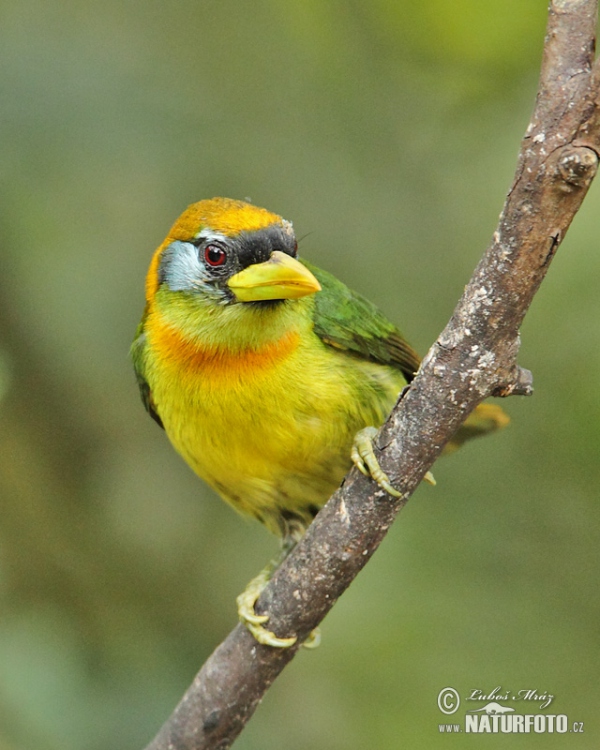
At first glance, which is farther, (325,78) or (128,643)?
(325,78)

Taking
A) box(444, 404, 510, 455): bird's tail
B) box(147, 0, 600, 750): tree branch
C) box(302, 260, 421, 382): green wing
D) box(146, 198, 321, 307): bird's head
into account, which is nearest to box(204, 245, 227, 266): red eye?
box(146, 198, 321, 307): bird's head

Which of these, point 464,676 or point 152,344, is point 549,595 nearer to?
point 464,676

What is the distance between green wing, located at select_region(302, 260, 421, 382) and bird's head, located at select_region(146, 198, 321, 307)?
25 cm

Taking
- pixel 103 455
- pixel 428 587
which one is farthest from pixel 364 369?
pixel 103 455

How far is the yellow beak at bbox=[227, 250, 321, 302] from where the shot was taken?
299 centimetres

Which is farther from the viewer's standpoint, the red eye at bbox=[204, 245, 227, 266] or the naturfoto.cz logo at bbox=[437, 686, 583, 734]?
the naturfoto.cz logo at bbox=[437, 686, 583, 734]

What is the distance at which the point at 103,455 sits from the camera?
13.9 feet

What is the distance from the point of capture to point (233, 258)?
3225 mm

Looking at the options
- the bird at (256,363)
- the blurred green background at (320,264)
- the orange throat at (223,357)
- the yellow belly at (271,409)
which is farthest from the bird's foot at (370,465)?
the blurred green background at (320,264)

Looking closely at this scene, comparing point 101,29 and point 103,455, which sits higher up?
point 101,29

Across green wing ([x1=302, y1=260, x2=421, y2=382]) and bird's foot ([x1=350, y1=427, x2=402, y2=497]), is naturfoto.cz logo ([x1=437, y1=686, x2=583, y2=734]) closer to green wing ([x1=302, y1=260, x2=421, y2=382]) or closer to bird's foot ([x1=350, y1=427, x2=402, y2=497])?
green wing ([x1=302, y1=260, x2=421, y2=382])

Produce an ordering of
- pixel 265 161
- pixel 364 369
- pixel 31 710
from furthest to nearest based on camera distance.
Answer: pixel 265 161 → pixel 364 369 → pixel 31 710

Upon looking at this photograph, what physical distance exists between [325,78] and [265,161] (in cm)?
44

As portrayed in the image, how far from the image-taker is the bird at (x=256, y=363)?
3.18 m
